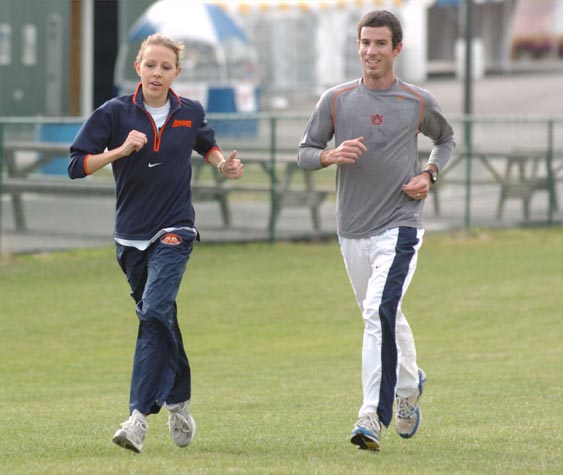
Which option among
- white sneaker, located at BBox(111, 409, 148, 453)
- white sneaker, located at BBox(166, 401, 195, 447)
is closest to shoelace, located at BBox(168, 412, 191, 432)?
white sneaker, located at BBox(166, 401, 195, 447)

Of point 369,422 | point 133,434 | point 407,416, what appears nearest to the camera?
point 133,434

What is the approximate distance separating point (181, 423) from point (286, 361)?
4.54 meters

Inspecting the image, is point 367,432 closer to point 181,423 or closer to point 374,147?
point 181,423

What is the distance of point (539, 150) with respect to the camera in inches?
803

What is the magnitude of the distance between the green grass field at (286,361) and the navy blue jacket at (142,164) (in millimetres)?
1128

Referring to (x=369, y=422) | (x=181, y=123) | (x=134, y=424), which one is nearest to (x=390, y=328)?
(x=369, y=422)

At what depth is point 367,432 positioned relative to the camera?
6664mm

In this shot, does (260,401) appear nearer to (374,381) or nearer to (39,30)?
(374,381)

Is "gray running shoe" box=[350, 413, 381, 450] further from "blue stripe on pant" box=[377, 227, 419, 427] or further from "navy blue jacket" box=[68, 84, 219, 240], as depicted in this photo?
"navy blue jacket" box=[68, 84, 219, 240]

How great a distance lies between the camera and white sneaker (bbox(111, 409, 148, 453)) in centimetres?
656

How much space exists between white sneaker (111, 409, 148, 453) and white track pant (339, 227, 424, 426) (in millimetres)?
1044

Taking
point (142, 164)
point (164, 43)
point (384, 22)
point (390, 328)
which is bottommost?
point (390, 328)

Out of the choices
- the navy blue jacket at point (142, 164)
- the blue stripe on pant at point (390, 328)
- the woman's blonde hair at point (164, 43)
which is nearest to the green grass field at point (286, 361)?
the blue stripe on pant at point (390, 328)

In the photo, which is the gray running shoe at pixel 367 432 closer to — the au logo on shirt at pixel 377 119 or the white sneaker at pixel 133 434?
the white sneaker at pixel 133 434
